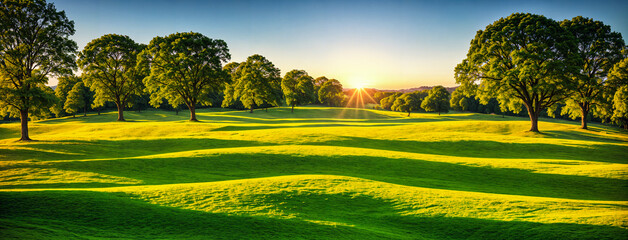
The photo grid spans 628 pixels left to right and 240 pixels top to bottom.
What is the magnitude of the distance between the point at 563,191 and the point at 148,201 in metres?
20.5

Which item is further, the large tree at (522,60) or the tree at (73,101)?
the tree at (73,101)

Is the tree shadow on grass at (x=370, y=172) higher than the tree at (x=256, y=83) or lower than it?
lower

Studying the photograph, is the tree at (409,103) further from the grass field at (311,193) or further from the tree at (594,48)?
the grass field at (311,193)

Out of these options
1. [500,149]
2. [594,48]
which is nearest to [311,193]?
[500,149]

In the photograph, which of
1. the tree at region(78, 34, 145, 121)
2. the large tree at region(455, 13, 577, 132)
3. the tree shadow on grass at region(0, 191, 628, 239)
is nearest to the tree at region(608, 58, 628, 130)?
the large tree at region(455, 13, 577, 132)

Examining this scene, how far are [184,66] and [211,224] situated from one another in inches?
1762

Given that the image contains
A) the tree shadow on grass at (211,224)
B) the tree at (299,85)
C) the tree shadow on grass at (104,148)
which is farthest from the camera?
the tree at (299,85)

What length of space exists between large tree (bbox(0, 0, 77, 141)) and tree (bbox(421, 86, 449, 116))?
96701 mm

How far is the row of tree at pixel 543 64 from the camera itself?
110ft

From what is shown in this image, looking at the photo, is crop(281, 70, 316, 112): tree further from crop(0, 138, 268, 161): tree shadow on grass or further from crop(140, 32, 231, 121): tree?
crop(0, 138, 268, 161): tree shadow on grass

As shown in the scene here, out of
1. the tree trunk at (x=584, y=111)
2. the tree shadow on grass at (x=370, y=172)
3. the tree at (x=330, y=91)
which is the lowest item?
the tree shadow on grass at (x=370, y=172)

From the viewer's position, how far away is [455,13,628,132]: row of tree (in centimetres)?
3351

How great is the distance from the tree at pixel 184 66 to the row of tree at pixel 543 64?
40478 mm

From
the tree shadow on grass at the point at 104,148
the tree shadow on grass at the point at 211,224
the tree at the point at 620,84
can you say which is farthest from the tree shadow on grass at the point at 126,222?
the tree at the point at 620,84
